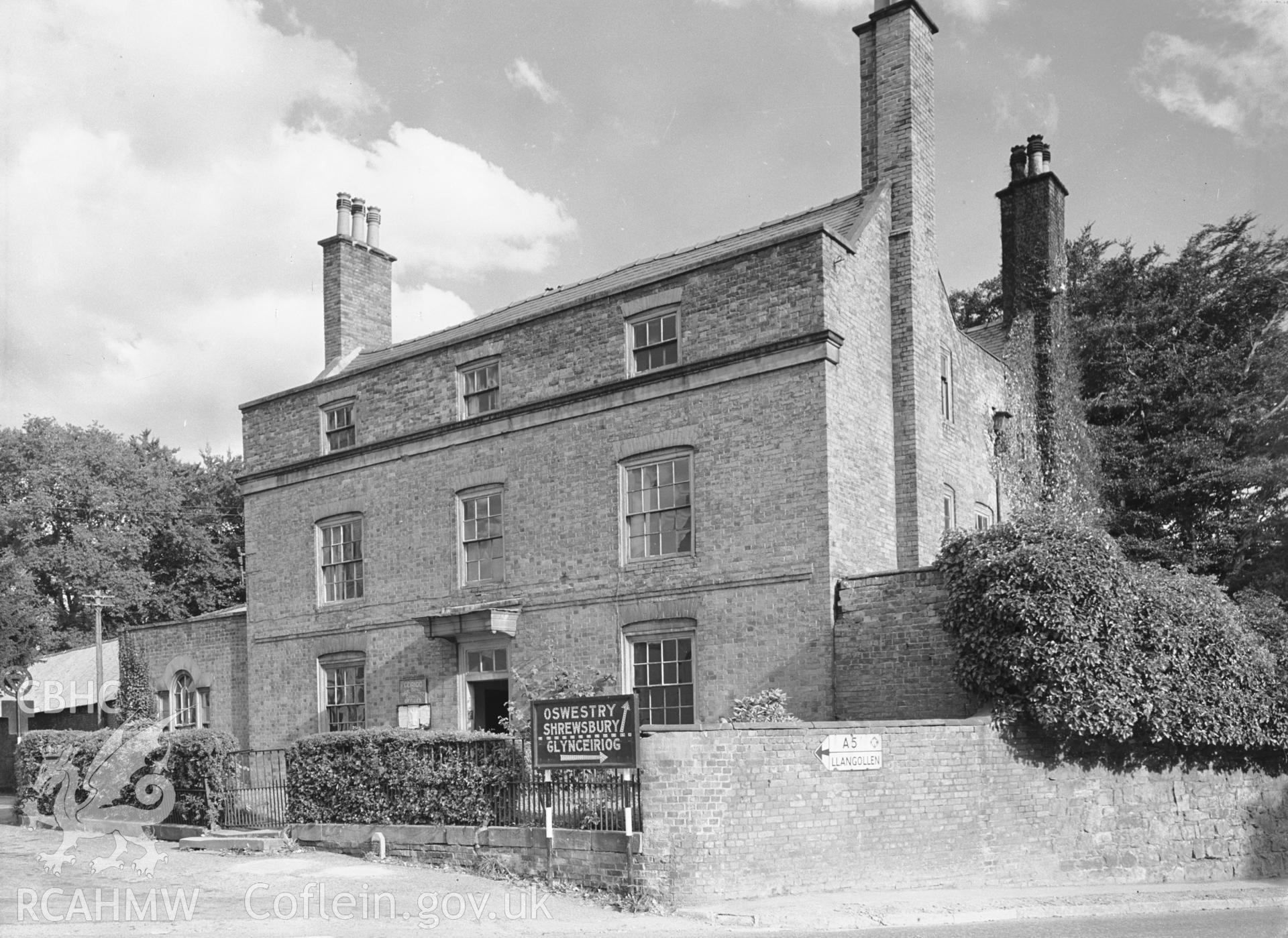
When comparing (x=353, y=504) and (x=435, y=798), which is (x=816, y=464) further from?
(x=353, y=504)

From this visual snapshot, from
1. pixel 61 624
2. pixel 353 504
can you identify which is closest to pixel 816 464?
pixel 353 504

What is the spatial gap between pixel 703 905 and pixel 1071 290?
22.4 meters

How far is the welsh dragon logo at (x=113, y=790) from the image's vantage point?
1998cm

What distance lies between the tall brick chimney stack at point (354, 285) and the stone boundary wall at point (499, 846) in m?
16.0

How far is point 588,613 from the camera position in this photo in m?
21.1

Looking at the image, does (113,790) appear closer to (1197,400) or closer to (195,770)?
(195,770)

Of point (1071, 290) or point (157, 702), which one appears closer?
point (157, 702)

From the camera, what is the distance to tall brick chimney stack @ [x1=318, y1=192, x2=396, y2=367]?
31016mm

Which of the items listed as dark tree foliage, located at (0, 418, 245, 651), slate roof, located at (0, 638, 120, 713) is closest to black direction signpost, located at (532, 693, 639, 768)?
slate roof, located at (0, 638, 120, 713)

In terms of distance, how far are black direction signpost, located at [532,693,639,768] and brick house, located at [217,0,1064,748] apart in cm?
482

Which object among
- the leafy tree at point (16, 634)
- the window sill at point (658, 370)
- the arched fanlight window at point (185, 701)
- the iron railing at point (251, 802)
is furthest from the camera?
the arched fanlight window at point (185, 701)

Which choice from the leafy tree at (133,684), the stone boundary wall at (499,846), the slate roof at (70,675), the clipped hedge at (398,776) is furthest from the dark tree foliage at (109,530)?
the stone boundary wall at (499,846)

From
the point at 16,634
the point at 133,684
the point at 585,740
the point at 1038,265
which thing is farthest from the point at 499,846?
the point at 1038,265

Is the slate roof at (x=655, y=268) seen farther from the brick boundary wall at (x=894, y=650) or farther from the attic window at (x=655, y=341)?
the brick boundary wall at (x=894, y=650)
